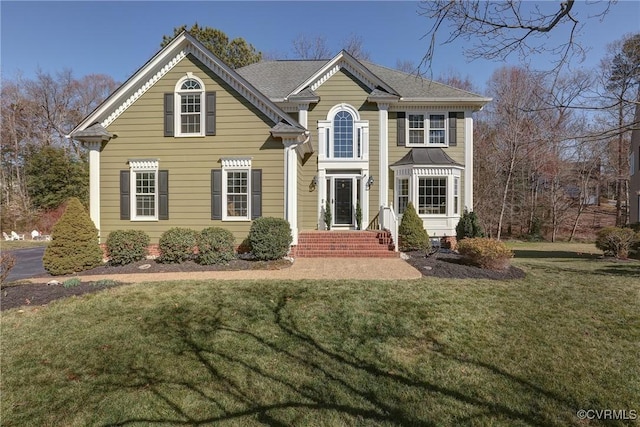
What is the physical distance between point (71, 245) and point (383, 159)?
11.1 meters

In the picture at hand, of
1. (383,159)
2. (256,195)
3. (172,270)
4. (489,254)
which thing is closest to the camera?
(489,254)

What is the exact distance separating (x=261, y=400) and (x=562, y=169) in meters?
29.1

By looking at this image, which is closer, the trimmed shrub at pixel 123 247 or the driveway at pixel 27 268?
the driveway at pixel 27 268

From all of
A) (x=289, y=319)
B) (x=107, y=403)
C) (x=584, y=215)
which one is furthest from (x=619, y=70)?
(x=584, y=215)

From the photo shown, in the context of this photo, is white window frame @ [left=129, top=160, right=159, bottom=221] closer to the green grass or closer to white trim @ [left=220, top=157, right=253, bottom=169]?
white trim @ [left=220, top=157, right=253, bottom=169]

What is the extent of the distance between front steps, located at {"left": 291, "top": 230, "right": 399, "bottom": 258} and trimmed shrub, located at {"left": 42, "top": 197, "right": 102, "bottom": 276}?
5.85 metres

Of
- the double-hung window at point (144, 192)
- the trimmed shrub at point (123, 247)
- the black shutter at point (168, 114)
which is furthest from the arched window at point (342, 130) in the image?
the trimmed shrub at point (123, 247)

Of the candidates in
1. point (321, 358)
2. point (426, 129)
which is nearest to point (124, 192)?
point (321, 358)

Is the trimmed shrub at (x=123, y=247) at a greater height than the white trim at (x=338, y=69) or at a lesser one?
lesser

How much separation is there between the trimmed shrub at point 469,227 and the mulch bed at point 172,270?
153cm

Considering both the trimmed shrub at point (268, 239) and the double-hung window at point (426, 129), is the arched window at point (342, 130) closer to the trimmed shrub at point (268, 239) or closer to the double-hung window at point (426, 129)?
the double-hung window at point (426, 129)

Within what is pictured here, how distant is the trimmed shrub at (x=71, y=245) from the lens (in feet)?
27.7

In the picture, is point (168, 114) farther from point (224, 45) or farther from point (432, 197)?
point (224, 45)

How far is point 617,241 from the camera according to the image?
39.4 feet
